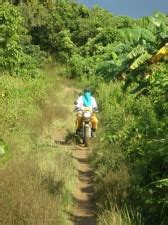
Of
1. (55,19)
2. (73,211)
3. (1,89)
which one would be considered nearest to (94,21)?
(55,19)

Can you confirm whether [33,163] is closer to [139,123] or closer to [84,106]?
[139,123]

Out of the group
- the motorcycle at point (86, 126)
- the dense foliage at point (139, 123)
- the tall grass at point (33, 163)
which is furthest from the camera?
the motorcycle at point (86, 126)

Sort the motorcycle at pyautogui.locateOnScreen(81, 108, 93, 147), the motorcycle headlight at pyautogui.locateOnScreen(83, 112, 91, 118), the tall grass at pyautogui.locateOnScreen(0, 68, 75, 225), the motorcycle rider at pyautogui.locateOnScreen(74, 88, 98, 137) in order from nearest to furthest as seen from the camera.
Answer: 1. the tall grass at pyautogui.locateOnScreen(0, 68, 75, 225)
2. the motorcycle at pyautogui.locateOnScreen(81, 108, 93, 147)
3. the motorcycle headlight at pyautogui.locateOnScreen(83, 112, 91, 118)
4. the motorcycle rider at pyautogui.locateOnScreen(74, 88, 98, 137)

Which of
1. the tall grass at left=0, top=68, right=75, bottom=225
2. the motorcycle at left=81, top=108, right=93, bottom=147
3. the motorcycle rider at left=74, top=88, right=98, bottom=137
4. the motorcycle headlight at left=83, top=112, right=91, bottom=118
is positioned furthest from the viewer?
the motorcycle rider at left=74, top=88, right=98, bottom=137

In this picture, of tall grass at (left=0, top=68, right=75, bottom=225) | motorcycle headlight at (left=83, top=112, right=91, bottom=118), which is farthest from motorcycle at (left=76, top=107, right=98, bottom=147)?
tall grass at (left=0, top=68, right=75, bottom=225)

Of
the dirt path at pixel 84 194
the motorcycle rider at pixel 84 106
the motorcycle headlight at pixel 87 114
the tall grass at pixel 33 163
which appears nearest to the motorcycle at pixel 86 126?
the motorcycle headlight at pixel 87 114

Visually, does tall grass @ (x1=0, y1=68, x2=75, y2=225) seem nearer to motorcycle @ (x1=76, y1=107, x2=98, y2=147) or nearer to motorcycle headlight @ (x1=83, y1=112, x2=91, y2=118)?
motorcycle @ (x1=76, y1=107, x2=98, y2=147)

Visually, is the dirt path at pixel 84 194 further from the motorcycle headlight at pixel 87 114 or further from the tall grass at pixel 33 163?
the motorcycle headlight at pixel 87 114

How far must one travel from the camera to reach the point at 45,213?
7059mm

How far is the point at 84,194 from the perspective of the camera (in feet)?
32.7

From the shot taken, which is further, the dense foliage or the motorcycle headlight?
the motorcycle headlight

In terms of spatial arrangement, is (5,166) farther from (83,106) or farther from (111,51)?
(83,106)

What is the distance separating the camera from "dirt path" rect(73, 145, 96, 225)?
28.3ft

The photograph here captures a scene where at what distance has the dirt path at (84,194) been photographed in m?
8.62
